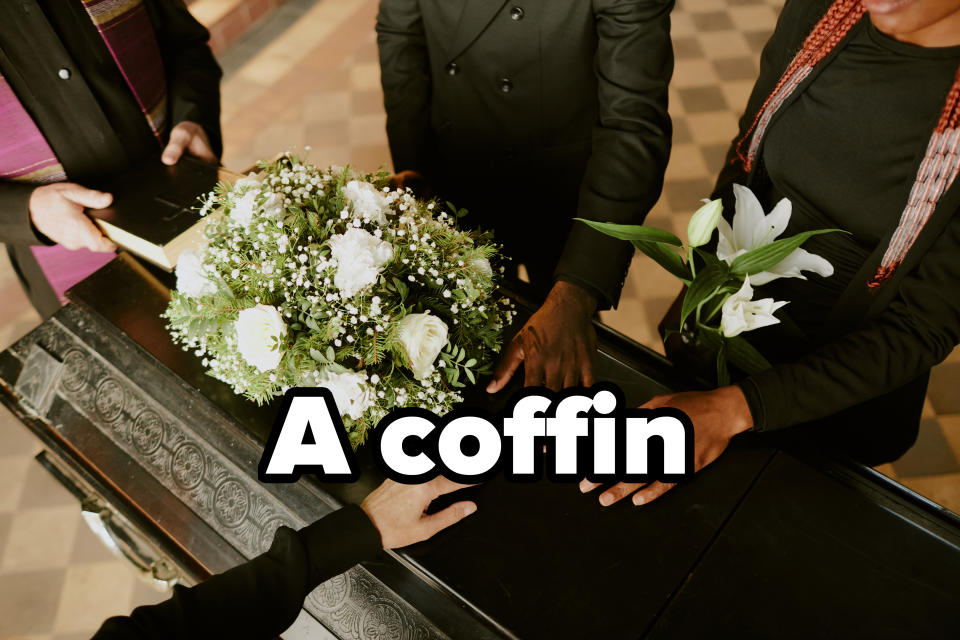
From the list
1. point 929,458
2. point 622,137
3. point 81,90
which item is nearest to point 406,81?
point 622,137

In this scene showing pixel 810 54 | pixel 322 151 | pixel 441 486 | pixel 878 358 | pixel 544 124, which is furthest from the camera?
pixel 322 151

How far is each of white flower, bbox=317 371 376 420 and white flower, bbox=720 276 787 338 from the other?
2.24 ft

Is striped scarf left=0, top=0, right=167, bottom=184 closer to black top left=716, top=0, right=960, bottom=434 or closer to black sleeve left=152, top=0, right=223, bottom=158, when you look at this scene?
black sleeve left=152, top=0, right=223, bottom=158

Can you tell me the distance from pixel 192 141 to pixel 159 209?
442 mm

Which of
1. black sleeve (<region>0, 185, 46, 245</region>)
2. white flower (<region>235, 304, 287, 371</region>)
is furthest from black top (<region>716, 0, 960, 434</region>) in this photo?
black sleeve (<region>0, 185, 46, 245</region>)

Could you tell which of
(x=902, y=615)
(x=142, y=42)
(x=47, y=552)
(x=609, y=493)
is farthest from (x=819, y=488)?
(x=47, y=552)

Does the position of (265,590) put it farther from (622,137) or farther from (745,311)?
(622,137)

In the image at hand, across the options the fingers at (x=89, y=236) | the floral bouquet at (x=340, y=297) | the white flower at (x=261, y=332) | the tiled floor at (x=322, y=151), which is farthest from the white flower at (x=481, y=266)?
the tiled floor at (x=322, y=151)

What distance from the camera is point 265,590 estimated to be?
1.08 metres

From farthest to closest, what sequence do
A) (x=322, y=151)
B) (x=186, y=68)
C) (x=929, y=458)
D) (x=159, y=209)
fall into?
(x=322, y=151) → (x=929, y=458) → (x=186, y=68) → (x=159, y=209)

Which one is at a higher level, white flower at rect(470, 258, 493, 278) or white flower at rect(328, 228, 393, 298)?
white flower at rect(328, 228, 393, 298)

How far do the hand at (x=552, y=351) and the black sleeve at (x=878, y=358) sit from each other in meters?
0.34

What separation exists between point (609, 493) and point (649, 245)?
492mm

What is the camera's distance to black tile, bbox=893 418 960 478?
265 cm
